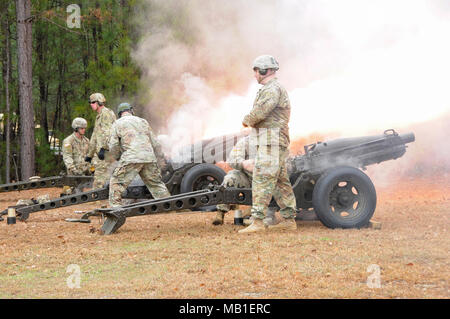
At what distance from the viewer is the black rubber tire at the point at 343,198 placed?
816 centimetres

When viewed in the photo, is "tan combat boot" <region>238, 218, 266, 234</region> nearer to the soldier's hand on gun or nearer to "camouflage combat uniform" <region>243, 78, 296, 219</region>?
"camouflage combat uniform" <region>243, 78, 296, 219</region>

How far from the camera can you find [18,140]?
21422 millimetres

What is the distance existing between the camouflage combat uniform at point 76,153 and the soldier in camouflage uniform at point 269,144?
6755 millimetres

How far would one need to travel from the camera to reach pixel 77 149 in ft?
46.9

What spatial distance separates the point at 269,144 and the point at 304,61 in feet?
17.1

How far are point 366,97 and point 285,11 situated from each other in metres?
3.60

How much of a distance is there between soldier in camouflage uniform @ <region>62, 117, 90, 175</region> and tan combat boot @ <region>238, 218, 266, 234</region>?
22.5 ft

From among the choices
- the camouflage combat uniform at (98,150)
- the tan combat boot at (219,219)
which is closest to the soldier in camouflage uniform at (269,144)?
the tan combat boot at (219,219)

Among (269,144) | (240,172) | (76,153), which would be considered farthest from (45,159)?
(269,144)

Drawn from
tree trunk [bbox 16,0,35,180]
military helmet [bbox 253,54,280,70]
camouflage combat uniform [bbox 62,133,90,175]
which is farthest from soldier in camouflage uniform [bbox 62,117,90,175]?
military helmet [bbox 253,54,280,70]

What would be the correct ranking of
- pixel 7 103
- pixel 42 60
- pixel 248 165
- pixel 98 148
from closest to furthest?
pixel 248 165, pixel 98 148, pixel 7 103, pixel 42 60

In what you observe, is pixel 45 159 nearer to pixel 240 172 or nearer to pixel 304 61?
pixel 304 61

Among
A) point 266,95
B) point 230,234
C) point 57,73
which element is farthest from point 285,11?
point 57,73

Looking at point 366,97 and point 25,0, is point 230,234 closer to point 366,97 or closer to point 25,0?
point 366,97
